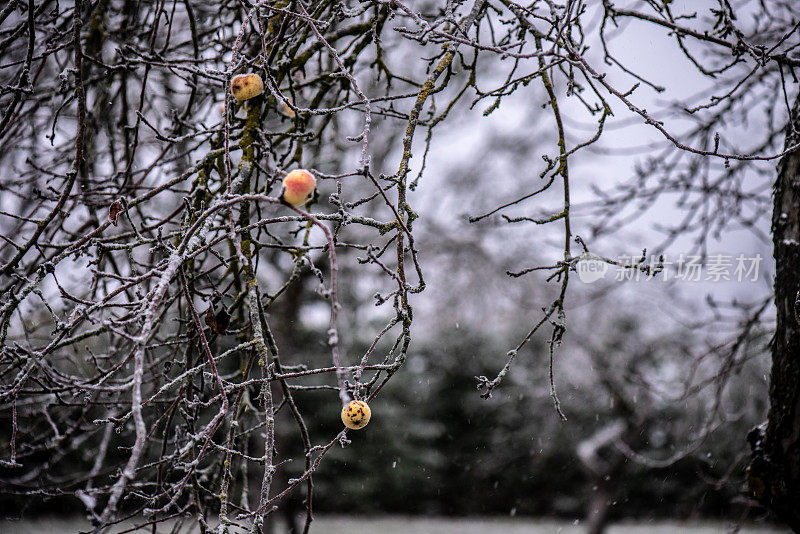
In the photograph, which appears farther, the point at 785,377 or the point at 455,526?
the point at 455,526

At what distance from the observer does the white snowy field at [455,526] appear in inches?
313

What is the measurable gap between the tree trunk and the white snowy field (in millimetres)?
6415

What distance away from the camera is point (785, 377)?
90.2 inches

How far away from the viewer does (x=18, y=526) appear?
7566 mm

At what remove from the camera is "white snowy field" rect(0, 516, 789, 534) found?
26.1ft

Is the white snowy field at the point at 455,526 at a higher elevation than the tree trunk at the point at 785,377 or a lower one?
lower

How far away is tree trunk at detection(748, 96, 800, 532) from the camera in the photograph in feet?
7.41

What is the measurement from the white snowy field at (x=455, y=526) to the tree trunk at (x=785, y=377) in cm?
642

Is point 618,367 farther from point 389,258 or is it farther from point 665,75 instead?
point 665,75

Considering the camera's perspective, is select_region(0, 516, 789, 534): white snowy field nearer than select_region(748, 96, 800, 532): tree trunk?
No

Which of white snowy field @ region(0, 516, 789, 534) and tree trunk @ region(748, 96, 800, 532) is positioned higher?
tree trunk @ region(748, 96, 800, 532)

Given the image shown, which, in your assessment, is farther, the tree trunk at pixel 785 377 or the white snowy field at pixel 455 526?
the white snowy field at pixel 455 526

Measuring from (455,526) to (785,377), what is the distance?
7920mm

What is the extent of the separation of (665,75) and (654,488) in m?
7.39
